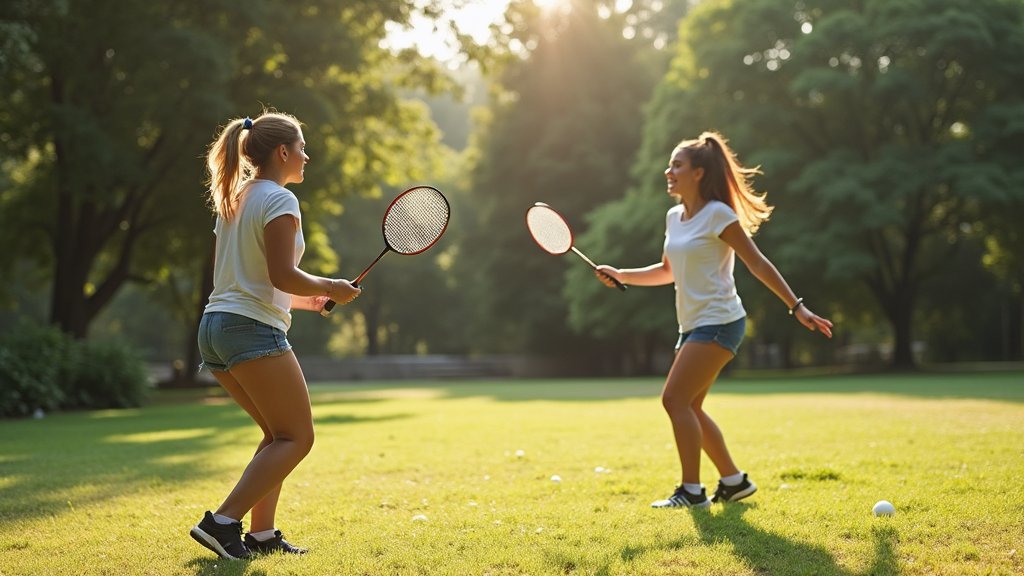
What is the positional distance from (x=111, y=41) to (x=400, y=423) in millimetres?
12461

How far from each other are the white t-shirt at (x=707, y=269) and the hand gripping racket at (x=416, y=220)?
176 centimetres

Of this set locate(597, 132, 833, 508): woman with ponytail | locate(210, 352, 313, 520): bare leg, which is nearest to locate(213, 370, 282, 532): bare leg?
locate(210, 352, 313, 520): bare leg

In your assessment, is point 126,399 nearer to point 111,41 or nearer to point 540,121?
point 111,41

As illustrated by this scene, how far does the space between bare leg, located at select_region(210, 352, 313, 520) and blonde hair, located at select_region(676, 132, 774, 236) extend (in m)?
3.24

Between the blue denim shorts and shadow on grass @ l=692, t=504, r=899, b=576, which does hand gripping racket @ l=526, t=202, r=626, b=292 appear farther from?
the blue denim shorts

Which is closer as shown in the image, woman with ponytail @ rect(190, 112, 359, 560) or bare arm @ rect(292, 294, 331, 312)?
woman with ponytail @ rect(190, 112, 359, 560)

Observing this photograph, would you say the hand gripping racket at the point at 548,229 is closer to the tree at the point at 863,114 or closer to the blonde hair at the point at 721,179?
the blonde hair at the point at 721,179

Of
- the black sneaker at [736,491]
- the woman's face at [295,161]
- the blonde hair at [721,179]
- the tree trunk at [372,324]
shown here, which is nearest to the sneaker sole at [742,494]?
the black sneaker at [736,491]

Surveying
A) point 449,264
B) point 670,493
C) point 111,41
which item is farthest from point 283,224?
point 449,264

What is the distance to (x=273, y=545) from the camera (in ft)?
18.2

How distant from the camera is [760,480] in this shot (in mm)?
7926

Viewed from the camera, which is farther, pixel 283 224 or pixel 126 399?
pixel 126 399

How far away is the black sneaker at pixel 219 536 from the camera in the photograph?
523 cm

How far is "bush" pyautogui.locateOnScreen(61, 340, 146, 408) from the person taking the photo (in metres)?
22.2
